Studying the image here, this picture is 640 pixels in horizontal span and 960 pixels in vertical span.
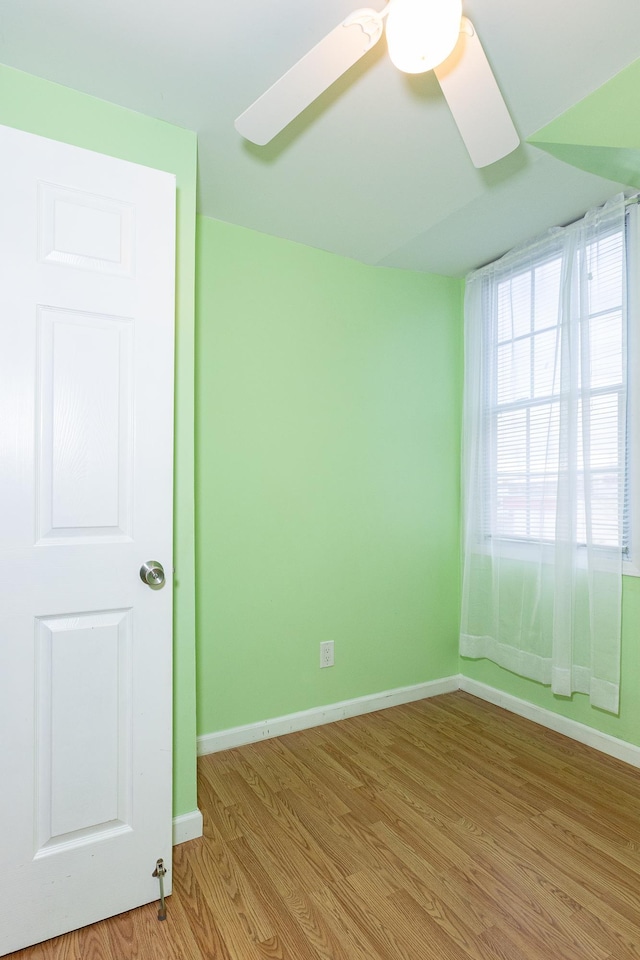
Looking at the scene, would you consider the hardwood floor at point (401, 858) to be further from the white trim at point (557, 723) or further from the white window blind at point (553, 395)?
the white window blind at point (553, 395)

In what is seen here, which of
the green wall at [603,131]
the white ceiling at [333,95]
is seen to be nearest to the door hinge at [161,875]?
the white ceiling at [333,95]

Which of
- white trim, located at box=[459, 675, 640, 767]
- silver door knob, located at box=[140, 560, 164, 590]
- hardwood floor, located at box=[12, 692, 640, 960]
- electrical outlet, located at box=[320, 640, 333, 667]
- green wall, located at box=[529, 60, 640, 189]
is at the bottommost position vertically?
hardwood floor, located at box=[12, 692, 640, 960]

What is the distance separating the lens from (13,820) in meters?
1.29

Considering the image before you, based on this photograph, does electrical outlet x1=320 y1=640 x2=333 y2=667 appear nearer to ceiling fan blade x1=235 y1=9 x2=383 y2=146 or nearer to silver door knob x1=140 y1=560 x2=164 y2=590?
silver door knob x1=140 y1=560 x2=164 y2=590

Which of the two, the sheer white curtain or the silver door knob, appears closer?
the silver door knob

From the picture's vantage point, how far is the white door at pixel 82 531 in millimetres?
1315

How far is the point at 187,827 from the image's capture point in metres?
1.75

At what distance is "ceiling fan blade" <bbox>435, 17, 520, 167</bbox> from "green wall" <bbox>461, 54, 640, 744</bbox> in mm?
431

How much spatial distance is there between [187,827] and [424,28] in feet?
7.55

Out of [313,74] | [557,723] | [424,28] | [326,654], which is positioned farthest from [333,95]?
[557,723]

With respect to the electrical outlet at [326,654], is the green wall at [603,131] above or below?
above

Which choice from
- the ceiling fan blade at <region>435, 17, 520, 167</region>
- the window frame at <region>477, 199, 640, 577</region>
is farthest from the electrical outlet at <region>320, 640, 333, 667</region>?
the ceiling fan blade at <region>435, 17, 520, 167</region>

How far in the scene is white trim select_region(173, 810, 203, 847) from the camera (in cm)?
173

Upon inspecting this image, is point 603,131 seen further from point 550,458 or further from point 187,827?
point 187,827
